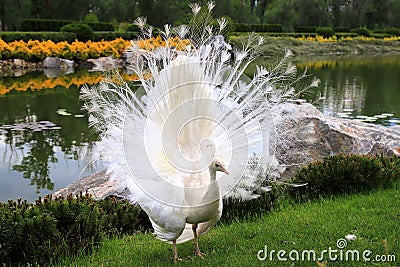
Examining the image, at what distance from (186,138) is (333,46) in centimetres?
3717

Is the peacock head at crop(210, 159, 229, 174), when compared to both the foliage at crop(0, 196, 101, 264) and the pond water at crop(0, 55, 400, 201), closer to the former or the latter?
the foliage at crop(0, 196, 101, 264)

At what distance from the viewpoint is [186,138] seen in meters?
3.30

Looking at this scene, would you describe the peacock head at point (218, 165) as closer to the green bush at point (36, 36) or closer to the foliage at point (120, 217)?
the foliage at point (120, 217)

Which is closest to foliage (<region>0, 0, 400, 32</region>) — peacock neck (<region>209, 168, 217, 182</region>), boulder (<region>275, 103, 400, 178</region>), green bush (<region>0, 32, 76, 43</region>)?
green bush (<region>0, 32, 76, 43</region>)

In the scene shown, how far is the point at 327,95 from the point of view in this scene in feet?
47.2

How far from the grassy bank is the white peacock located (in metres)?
28.7

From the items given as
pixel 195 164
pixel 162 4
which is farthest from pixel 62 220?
pixel 162 4

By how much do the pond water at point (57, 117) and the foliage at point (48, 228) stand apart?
240cm

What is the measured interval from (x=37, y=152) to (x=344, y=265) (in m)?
6.14

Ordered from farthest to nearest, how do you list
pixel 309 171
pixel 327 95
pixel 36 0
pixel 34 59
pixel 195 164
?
pixel 36 0 → pixel 34 59 → pixel 327 95 → pixel 309 171 → pixel 195 164

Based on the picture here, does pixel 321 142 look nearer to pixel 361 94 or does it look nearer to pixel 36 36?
pixel 361 94

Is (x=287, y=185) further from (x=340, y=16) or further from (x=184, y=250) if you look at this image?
(x=340, y=16)

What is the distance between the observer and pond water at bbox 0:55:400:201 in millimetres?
6938

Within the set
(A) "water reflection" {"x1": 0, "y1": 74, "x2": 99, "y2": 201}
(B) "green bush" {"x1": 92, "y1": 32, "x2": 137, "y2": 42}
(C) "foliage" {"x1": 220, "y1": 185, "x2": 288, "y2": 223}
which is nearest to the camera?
(C) "foliage" {"x1": 220, "y1": 185, "x2": 288, "y2": 223}
